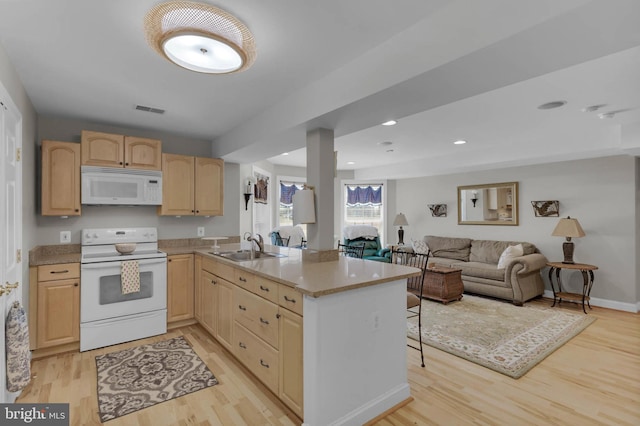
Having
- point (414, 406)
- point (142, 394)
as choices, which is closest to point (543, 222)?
point (414, 406)

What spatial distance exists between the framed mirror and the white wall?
102 mm

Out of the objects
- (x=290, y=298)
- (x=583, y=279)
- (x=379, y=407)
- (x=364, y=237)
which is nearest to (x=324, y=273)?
(x=290, y=298)

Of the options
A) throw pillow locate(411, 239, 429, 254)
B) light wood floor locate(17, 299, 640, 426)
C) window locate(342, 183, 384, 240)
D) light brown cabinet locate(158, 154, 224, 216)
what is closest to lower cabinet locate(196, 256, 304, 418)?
light wood floor locate(17, 299, 640, 426)

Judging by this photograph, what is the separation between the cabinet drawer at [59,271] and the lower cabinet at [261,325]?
1.25 m

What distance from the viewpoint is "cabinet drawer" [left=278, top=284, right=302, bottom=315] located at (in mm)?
1967

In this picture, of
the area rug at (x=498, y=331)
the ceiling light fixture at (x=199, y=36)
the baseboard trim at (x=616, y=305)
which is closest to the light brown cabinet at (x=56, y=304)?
the ceiling light fixture at (x=199, y=36)

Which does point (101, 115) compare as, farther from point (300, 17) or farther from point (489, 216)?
point (489, 216)

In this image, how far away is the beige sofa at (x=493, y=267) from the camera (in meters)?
4.68

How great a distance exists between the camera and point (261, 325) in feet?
7.68

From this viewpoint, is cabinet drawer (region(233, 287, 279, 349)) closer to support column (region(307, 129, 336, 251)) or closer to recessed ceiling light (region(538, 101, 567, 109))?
support column (region(307, 129, 336, 251))

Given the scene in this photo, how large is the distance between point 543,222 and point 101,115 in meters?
6.49

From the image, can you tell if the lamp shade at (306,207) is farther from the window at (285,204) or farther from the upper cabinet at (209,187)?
the window at (285,204)

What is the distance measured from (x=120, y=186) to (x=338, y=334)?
3.05m

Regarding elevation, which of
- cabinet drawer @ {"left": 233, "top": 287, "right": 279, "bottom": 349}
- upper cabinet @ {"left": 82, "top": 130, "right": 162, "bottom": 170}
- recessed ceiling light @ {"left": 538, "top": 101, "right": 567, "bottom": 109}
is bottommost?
cabinet drawer @ {"left": 233, "top": 287, "right": 279, "bottom": 349}
